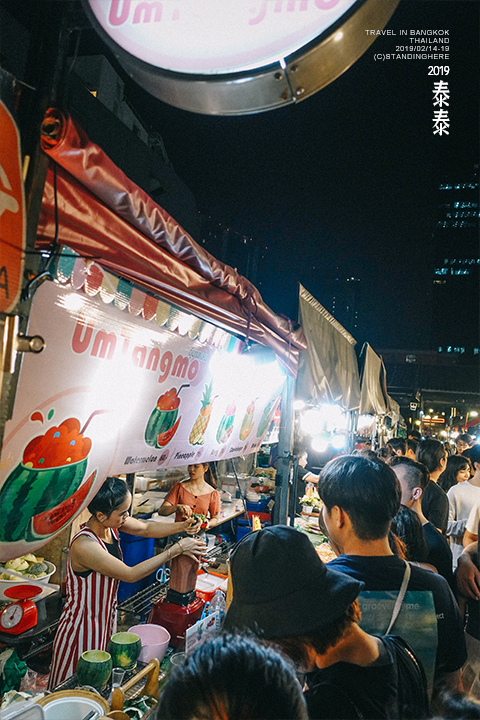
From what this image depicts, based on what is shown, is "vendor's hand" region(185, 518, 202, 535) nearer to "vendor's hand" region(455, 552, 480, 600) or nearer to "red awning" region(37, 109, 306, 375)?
"red awning" region(37, 109, 306, 375)

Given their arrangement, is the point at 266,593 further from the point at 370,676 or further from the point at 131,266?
the point at 131,266

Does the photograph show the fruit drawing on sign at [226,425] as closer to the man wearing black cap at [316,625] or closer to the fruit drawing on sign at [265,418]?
the fruit drawing on sign at [265,418]

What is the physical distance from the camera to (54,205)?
1.53 m

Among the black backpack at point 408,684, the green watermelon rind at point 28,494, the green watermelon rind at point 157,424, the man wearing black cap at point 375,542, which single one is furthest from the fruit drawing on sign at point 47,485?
the black backpack at point 408,684

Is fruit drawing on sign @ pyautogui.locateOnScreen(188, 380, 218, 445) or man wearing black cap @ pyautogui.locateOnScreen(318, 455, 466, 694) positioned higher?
fruit drawing on sign @ pyautogui.locateOnScreen(188, 380, 218, 445)

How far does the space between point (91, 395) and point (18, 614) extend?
3027 millimetres

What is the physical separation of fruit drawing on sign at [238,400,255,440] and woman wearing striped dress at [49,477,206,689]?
1.51 metres

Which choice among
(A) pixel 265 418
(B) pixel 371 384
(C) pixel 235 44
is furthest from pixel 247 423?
(B) pixel 371 384

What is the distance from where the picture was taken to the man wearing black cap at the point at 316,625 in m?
1.46

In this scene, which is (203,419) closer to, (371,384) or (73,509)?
(73,509)

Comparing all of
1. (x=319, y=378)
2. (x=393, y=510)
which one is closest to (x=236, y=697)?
(x=393, y=510)

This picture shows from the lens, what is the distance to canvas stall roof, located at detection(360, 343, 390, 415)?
8.91 meters

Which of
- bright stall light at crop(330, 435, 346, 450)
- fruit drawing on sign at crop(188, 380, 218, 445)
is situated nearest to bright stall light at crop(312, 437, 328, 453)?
bright stall light at crop(330, 435, 346, 450)

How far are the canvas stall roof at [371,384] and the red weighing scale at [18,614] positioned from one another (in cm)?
688
